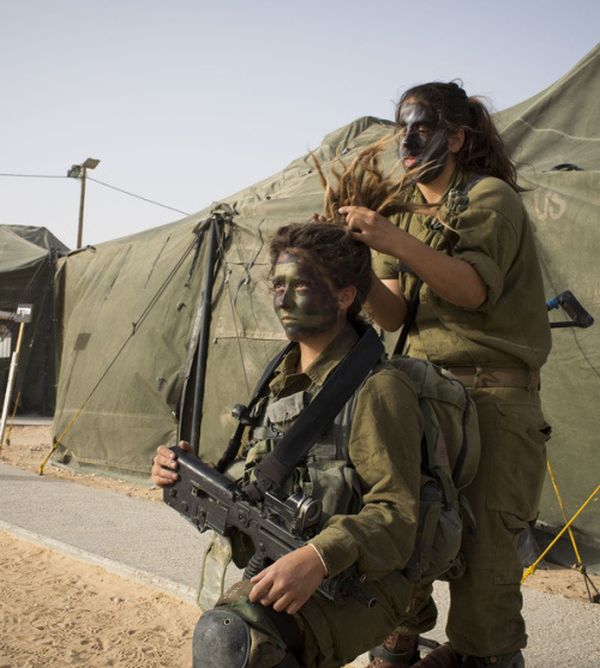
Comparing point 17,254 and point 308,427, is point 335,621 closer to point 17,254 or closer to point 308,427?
point 308,427

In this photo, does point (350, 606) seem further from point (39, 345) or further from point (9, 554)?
point (39, 345)

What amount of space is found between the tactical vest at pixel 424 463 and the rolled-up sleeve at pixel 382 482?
52 millimetres

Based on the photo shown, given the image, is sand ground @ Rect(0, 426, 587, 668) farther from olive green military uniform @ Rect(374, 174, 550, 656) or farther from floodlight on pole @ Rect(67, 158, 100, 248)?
floodlight on pole @ Rect(67, 158, 100, 248)

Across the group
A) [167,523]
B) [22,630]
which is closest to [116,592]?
[22,630]

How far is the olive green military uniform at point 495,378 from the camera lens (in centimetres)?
214

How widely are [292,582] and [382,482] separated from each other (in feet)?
0.99

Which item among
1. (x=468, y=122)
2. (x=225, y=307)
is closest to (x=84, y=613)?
(x=468, y=122)

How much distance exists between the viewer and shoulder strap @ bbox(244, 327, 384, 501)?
1.94 m

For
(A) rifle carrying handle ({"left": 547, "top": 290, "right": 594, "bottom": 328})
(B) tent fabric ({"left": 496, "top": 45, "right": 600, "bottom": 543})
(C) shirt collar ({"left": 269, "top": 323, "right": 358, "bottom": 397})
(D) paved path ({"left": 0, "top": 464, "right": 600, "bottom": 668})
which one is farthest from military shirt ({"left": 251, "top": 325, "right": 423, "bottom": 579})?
(B) tent fabric ({"left": 496, "top": 45, "right": 600, "bottom": 543})

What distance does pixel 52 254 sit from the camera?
1300 centimetres

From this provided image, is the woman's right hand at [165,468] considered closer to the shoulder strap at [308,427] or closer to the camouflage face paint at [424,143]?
the shoulder strap at [308,427]

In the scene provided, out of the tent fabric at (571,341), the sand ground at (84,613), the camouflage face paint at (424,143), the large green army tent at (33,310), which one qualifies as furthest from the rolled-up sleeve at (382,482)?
the large green army tent at (33,310)

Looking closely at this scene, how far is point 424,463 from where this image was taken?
6.60 ft

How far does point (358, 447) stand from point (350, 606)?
341mm
